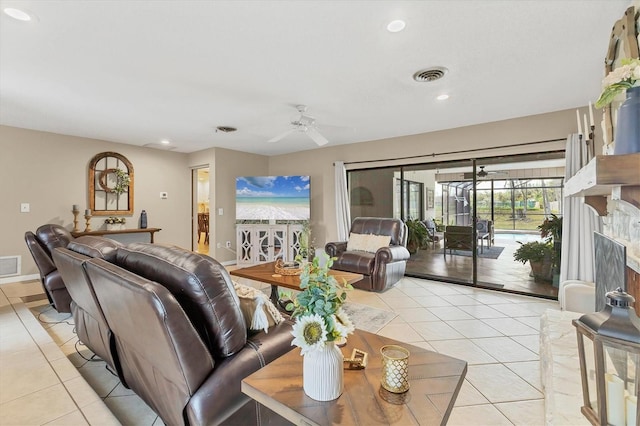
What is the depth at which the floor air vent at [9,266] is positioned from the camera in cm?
443

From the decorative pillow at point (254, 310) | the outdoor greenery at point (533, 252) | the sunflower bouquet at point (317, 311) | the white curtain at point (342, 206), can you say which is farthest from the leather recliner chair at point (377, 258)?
the sunflower bouquet at point (317, 311)

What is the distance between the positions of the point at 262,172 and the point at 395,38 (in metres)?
4.96

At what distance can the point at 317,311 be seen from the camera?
1039 millimetres

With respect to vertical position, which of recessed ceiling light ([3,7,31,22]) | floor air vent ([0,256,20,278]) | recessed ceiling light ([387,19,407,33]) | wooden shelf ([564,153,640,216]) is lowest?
floor air vent ([0,256,20,278])

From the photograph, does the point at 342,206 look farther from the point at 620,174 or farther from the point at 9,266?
the point at 9,266

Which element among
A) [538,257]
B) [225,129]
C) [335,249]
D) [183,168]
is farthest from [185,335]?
[183,168]

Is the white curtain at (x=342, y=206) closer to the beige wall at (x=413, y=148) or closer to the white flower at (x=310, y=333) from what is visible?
the beige wall at (x=413, y=148)

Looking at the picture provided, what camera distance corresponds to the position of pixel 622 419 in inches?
42.0

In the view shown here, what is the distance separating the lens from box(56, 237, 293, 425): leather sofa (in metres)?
1.19

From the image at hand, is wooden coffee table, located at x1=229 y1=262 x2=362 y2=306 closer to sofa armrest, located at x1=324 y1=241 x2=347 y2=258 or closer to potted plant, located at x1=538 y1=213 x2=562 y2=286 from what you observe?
sofa armrest, located at x1=324 y1=241 x2=347 y2=258

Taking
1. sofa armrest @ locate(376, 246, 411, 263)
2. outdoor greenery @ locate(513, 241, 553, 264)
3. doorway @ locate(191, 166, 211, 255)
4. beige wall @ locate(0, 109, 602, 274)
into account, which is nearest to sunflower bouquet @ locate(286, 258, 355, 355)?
sofa armrest @ locate(376, 246, 411, 263)

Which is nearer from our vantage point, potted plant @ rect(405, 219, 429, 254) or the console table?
the console table

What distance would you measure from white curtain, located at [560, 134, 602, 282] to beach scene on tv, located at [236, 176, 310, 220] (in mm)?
4018

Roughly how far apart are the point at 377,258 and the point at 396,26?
279 cm
